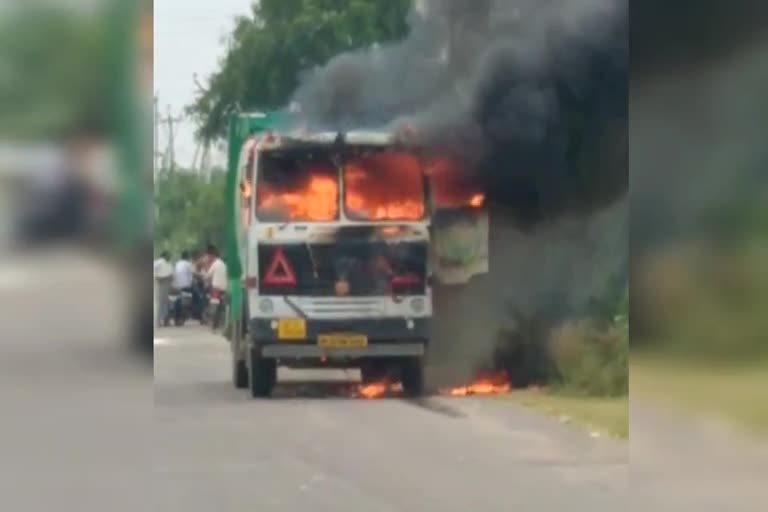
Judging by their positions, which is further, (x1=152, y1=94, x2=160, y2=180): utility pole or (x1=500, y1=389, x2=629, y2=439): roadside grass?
(x1=500, y1=389, x2=629, y2=439): roadside grass

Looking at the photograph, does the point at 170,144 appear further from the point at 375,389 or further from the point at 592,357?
the point at 592,357

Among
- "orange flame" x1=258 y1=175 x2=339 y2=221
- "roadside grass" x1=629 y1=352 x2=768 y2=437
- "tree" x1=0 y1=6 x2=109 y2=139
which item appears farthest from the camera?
"orange flame" x1=258 y1=175 x2=339 y2=221

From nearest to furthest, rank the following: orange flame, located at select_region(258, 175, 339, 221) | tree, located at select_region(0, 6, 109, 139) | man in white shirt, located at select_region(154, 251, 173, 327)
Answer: tree, located at select_region(0, 6, 109, 139) → man in white shirt, located at select_region(154, 251, 173, 327) → orange flame, located at select_region(258, 175, 339, 221)

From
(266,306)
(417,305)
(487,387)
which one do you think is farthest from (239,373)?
(487,387)

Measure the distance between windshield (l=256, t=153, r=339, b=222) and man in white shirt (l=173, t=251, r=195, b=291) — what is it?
242 mm


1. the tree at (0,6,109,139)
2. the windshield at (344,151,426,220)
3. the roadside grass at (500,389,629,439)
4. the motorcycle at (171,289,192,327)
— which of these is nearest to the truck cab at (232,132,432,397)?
the windshield at (344,151,426,220)

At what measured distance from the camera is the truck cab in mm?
3754

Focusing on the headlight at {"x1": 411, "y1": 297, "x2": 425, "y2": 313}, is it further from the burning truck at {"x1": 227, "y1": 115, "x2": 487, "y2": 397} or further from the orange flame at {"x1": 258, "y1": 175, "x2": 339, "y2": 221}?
the orange flame at {"x1": 258, "y1": 175, "x2": 339, "y2": 221}

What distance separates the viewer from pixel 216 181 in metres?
3.76

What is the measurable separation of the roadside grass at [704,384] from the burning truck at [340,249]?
0.39m

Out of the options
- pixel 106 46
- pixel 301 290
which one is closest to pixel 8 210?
pixel 106 46

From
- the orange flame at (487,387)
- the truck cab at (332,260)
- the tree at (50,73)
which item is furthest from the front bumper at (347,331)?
the tree at (50,73)

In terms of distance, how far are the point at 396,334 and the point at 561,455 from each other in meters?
0.40

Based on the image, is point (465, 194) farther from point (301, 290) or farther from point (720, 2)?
point (720, 2)
